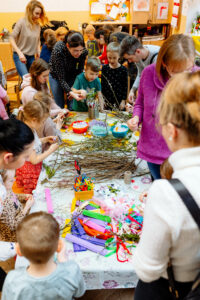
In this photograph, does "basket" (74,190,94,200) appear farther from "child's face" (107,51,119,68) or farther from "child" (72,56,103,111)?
"child's face" (107,51,119,68)

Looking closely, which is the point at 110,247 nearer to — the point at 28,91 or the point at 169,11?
the point at 28,91

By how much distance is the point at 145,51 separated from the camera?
248 cm

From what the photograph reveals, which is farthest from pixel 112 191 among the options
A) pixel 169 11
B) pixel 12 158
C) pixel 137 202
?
pixel 169 11

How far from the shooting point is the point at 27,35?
4012mm

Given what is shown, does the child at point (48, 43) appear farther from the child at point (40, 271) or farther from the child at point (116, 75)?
the child at point (40, 271)

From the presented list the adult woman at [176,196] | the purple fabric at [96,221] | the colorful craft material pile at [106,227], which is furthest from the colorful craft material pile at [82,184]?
the adult woman at [176,196]

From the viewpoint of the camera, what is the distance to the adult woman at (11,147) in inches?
53.1

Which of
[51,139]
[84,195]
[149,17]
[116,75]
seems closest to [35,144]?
[51,139]

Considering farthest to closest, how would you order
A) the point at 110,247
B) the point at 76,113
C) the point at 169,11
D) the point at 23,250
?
the point at 169,11 < the point at 76,113 < the point at 110,247 < the point at 23,250

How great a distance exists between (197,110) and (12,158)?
1.04 meters

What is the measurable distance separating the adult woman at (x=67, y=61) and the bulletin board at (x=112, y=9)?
383 centimetres

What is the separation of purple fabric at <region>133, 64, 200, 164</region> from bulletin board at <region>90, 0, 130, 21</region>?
535cm

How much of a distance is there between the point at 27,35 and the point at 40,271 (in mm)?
3928

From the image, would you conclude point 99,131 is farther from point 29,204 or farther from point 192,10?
point 192,10
